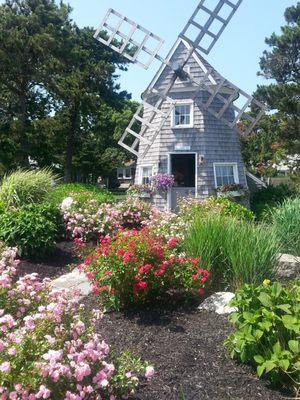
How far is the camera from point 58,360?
8.84 ft

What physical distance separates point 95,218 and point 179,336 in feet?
18.5

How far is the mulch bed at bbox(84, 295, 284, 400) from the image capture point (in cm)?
346

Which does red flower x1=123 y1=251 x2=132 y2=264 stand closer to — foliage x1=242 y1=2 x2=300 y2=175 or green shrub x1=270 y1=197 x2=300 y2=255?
green shrub x1=270 y1=197 x2=300 y2=255

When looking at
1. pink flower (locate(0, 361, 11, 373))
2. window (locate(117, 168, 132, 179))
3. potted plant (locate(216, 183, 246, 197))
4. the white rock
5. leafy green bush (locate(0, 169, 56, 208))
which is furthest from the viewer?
window (locate(117, 168, 132, 179))

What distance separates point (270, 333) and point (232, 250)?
82.8 inches

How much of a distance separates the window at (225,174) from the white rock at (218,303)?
10.0 metres

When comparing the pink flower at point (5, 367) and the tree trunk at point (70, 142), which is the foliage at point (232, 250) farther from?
the tree trunk at point (70, 142)

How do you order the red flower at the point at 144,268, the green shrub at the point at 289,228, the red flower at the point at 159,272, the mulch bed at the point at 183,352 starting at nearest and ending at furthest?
1. the mulch bed at the point at 183,352
2. the red flower at the point at 144,268
3. the red flower at the point at 159,272
4. the green shrub at the point at 289,228

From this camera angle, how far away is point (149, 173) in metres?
16.0

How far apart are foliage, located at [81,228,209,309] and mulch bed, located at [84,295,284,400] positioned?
0.22 m

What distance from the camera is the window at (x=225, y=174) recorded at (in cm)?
1520

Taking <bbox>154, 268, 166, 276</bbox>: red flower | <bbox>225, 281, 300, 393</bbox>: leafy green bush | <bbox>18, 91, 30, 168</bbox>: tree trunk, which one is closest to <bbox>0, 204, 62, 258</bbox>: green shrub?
<bbox>154, 268, 166, 276</bbox>: red flower

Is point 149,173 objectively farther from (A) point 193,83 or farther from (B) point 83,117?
(B) point 83,117

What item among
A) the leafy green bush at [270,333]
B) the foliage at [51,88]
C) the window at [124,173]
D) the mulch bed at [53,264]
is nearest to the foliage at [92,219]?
the mulch bed at [53,264]
